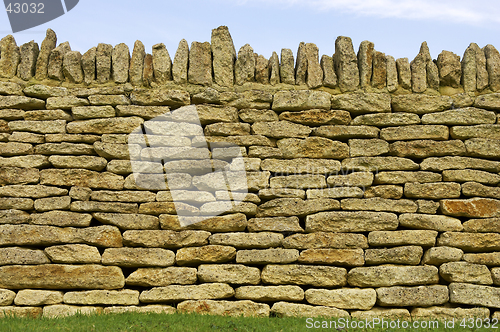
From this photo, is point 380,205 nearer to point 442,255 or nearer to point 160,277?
point 442,255

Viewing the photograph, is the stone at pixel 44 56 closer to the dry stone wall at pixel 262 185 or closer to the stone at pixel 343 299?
the dry stone wall at pixel 262 185

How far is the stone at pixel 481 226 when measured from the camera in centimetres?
351

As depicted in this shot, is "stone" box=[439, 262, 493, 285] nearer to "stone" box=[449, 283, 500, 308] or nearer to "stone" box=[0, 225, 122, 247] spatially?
"stone" box=[449, 283, 500, 308]

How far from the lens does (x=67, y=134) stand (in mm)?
3693

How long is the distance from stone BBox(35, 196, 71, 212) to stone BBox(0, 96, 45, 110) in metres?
0.95

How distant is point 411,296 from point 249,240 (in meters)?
1.43

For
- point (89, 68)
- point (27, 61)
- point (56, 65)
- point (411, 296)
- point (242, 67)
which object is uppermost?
point (27, 61)

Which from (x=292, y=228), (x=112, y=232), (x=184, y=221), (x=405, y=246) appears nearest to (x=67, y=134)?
(x=112, y=232)

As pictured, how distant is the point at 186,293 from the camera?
336 cm

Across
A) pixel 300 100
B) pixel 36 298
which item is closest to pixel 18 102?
pixel 36 298

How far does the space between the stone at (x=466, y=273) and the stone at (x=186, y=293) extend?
1.83m

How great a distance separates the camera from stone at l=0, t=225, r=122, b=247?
346 cm

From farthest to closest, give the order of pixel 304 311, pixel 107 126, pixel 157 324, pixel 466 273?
pixel 107 126 → pixel 466 273 → pixel 304 311 → pixel 157 324

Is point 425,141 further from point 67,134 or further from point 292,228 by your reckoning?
point 67,134
